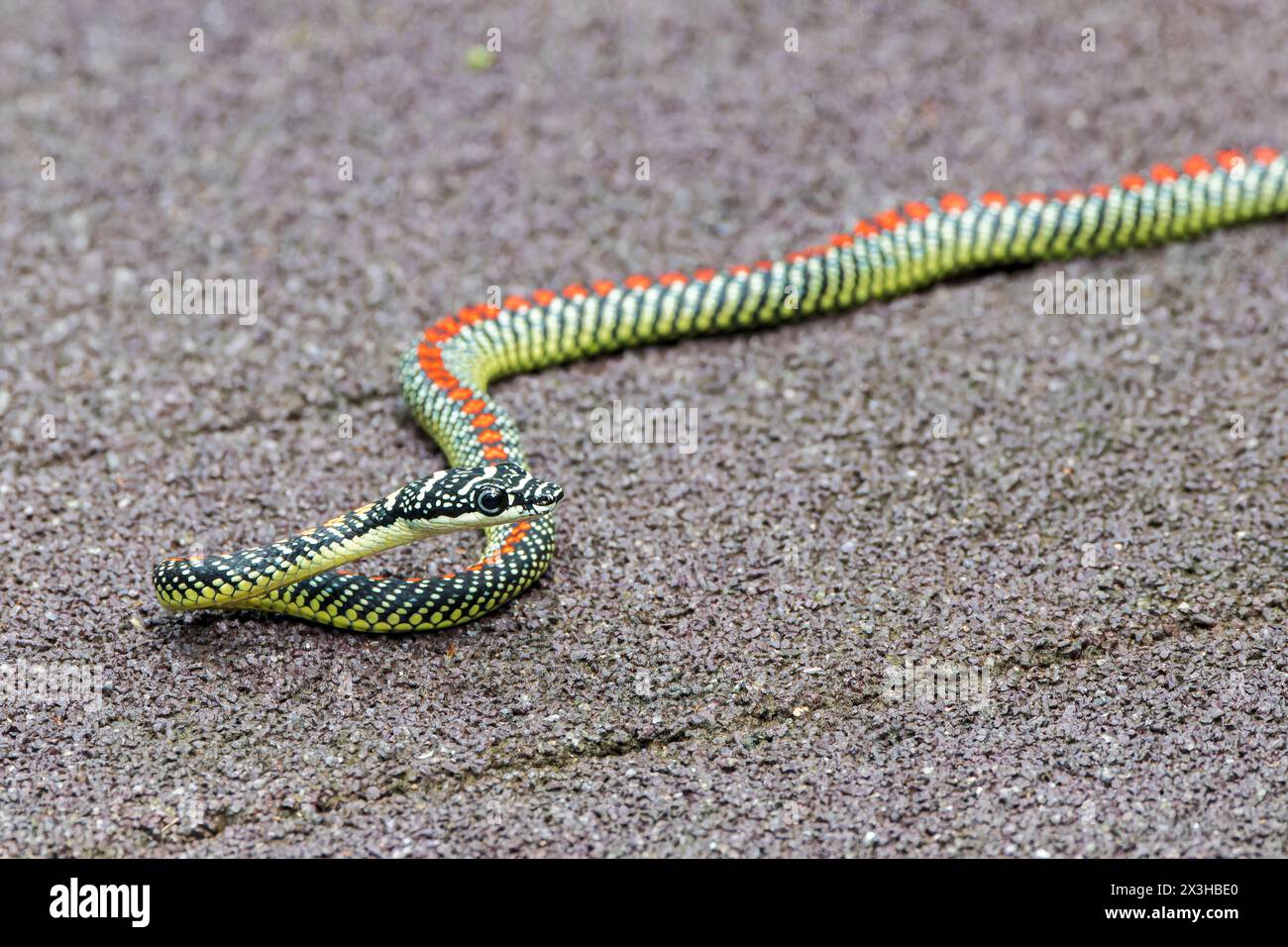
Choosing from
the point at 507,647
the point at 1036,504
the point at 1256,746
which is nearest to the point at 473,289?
the point at 507,647

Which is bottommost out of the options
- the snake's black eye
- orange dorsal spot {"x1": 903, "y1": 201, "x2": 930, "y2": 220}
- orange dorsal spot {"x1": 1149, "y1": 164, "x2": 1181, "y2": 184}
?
the snake's black eye

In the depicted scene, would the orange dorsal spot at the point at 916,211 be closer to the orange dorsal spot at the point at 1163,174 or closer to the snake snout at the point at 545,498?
the orange dorsal spot at the point at 1163,174

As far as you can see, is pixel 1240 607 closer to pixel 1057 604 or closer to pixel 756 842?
pixel 1057 604

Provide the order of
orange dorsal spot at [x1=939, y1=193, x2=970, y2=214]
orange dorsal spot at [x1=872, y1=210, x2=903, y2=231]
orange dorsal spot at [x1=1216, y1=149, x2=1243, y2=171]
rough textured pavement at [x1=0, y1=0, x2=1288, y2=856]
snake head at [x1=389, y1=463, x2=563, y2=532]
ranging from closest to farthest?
rough textured pavement at [x1=0, y1=0, x2=1288, y2=856] → snake head at [x1=389, y1=463, x2=563, y2=532] → orange dorsal spot at [x1=872, y1=210, x2=903, y2=231] → orange dorsal spot at [x1=939, y1=193, x2=970, y2=214] → orange dorsal spot at [x1=1216, y1=149, x2=1243, y2=171]

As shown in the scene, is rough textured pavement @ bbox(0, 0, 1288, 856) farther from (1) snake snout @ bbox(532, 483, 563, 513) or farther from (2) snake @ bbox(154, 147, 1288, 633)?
(1) snake snout @ bbox(532, 483, 563, 513)

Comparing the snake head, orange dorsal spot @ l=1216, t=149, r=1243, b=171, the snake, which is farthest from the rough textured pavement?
the snake head

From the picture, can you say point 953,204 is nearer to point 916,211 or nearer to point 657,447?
point 916,211

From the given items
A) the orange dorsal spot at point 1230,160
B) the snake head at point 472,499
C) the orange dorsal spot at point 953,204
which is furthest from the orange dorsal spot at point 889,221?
the snake head at point 472,499
